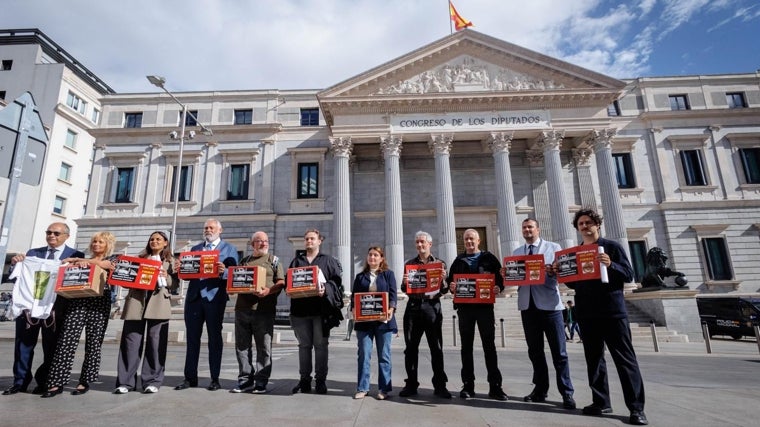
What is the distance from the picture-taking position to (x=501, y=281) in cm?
548

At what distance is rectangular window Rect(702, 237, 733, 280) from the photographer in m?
24.6

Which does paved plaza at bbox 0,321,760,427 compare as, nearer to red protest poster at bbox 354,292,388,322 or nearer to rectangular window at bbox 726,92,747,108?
red protest poster at bbox 354,292,388,322

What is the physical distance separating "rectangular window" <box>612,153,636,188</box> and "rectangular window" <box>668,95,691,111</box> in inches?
207

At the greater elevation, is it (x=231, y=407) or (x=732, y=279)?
(x=732, y=279)

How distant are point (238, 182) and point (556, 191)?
798 inches

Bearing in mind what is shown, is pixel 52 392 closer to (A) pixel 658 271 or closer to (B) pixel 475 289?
(B) pixel 475 289

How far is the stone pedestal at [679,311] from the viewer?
55.0 ft

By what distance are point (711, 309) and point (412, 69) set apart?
67.9 feet

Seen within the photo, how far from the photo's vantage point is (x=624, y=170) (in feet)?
88.3

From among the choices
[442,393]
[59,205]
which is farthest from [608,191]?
[59,205]

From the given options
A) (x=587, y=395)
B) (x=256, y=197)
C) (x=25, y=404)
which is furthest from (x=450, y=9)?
(x=25, y=404)

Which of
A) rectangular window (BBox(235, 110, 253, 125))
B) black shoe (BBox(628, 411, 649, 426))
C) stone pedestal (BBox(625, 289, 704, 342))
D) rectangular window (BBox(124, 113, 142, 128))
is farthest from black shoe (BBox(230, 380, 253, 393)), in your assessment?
rectangular window (BBox(124, 113, 142, 128))

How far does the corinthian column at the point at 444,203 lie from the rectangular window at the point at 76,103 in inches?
1388

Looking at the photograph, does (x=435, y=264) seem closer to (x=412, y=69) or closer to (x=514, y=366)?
(x=514, y=366)
